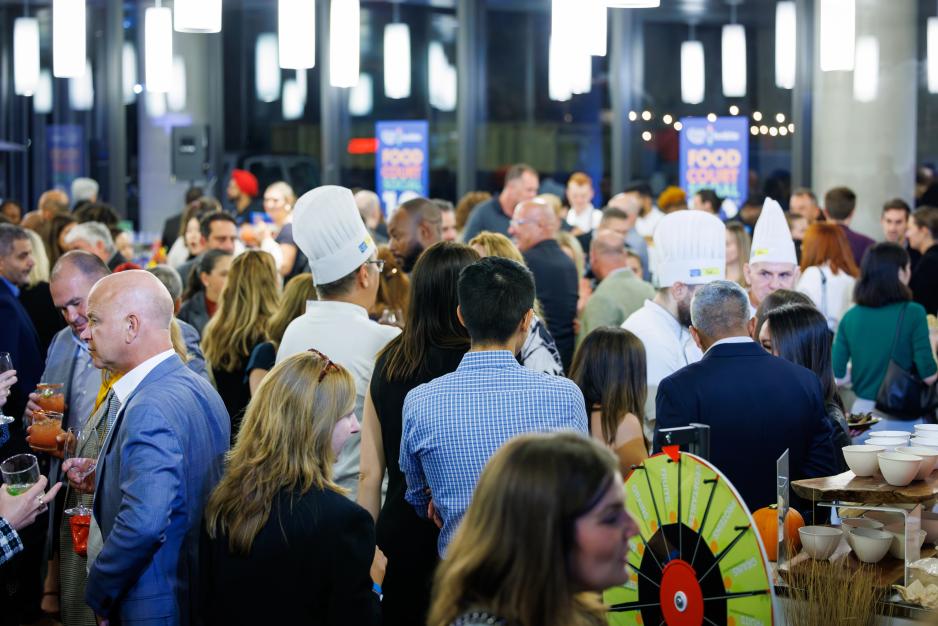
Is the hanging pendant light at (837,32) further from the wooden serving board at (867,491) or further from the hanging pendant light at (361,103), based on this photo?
the hanging pendant light at (361,103)

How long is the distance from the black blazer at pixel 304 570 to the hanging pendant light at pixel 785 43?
9.79 meters

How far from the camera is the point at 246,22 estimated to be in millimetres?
13773

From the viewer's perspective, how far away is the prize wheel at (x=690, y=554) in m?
2.29

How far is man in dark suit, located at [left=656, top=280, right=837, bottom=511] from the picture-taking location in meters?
3.32

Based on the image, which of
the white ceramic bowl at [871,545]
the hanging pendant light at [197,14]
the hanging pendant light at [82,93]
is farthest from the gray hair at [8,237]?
the hanging pendant light at [82,93]

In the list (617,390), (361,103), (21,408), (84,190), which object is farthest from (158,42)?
(361,103)

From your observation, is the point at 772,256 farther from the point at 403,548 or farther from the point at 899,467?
the point at 403,548

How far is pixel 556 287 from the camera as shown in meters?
6.18

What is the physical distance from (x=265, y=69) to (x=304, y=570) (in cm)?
1194

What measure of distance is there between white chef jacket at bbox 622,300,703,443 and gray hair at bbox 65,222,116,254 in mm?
3346

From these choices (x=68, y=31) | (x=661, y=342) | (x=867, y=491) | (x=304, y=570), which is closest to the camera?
(x=304, y=570)

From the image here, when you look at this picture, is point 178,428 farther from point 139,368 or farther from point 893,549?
point 893,549

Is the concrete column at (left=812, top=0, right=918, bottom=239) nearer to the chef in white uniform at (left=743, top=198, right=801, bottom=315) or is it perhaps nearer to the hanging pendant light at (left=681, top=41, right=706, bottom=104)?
the hanging pendant light at (left=681, top=41, right=706, bottom=104)

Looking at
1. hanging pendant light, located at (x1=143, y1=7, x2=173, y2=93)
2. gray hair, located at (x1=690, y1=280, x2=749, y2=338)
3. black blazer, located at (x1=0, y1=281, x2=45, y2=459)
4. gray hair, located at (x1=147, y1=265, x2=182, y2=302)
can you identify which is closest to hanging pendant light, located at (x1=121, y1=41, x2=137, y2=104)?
gray hair, located at (x1=147, y1=265, x2=182, y2=302)
